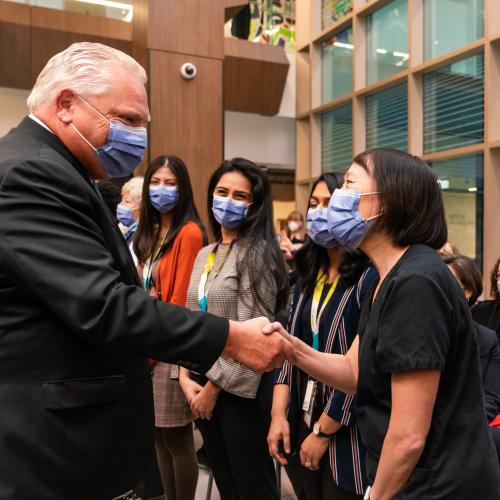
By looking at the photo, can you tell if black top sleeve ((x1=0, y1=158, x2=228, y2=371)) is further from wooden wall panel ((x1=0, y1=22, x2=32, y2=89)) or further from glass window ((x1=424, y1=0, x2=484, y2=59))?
wooden wall panel ((x1=0, y1=22, x2=32, y2=89))

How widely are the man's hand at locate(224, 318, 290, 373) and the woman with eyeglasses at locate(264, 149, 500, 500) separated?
0.25m

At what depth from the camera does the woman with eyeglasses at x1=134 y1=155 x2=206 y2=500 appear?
252 centimetres

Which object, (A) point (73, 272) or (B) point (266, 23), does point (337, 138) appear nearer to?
(B) point (266, 23)

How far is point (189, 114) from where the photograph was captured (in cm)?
496

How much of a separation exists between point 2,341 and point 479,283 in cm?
258

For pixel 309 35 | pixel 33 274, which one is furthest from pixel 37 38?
pixel 33 274

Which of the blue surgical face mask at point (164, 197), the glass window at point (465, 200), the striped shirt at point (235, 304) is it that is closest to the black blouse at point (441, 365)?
the striped shirt at point (235, 304)

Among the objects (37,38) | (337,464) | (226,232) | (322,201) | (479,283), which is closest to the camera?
(337,464)

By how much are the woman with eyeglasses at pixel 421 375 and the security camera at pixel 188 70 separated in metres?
3.94

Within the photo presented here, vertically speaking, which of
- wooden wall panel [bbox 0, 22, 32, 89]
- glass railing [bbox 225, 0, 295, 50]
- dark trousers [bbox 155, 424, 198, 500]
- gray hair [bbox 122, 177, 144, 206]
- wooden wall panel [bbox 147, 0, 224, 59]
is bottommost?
dark trousers [bbox 155, 424, 198, 500]

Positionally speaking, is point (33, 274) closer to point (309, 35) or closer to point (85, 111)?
point (85, 111)

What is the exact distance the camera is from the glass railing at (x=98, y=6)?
6828 mm

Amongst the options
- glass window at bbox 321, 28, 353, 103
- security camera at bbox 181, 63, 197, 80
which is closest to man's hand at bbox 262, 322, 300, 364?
security camera at bbox 181, 63, 197, 80

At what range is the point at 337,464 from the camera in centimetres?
174
